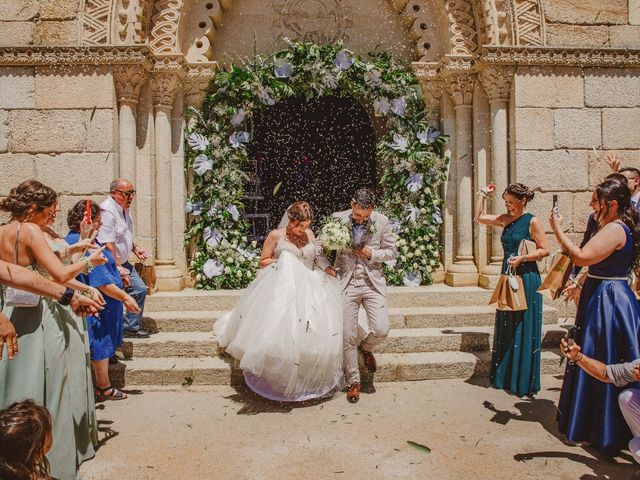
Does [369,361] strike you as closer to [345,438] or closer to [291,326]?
[291,326]

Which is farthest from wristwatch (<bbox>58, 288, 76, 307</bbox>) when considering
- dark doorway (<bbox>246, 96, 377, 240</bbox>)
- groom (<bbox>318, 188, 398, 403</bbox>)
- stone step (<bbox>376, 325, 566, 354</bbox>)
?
dark doorway (<bbox>246, 96, 377, 240</bbox>)

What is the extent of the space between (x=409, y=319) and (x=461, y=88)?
3413mm

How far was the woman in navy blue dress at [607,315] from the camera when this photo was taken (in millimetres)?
3809

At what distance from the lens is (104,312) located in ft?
16.1

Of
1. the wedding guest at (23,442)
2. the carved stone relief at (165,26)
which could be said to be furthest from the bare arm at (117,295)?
the carved stone relief at (165,26)

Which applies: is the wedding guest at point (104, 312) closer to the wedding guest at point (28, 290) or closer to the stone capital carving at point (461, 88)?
the wedding guest at point (28, 290)

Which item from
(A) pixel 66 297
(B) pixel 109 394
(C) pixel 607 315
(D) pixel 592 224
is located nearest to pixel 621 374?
(C) pixel 607 315

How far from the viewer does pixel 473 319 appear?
6.46 m

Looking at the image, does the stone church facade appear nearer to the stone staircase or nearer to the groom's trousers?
the stone staircase

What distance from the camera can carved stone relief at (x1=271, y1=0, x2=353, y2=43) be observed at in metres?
8.12

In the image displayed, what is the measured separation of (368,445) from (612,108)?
5817mm

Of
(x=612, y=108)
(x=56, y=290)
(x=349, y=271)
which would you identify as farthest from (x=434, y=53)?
(x=56, y=290)

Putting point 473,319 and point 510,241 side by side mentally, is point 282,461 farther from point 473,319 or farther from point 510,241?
point 473,319

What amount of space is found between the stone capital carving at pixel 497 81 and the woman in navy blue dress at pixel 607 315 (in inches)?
146
